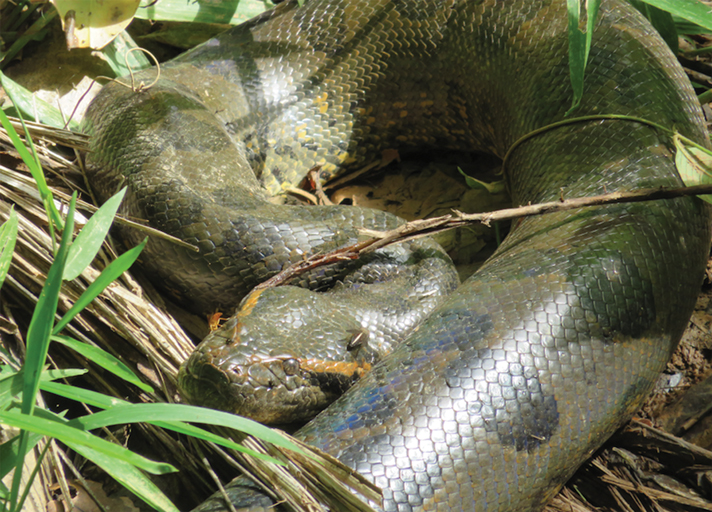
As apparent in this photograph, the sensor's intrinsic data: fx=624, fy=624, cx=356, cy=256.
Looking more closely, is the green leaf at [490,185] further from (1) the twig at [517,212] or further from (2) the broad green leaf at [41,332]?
(2) the broad green leaf at [41,332]

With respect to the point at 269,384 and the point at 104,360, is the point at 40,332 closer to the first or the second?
the point at 104,360

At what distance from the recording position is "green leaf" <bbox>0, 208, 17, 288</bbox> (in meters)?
2.09

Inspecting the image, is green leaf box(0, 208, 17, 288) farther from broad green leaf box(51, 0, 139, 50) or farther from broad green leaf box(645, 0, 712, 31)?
broad green leaf box(645, 0, 712, 31)

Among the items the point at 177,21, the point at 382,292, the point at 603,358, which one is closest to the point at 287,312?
the point at 382,292

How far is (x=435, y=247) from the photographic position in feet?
11.7

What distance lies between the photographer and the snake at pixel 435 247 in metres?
2.35

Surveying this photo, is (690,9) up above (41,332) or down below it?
above

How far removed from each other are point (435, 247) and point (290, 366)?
1254 mm

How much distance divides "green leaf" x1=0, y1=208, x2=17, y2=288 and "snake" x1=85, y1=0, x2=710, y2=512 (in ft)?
2.80

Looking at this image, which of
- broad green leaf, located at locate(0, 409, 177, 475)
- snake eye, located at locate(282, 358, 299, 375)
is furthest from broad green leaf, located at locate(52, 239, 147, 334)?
snake eye, located at locate(282, 358, 299, 375)

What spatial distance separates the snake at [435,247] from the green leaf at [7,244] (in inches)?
33.6

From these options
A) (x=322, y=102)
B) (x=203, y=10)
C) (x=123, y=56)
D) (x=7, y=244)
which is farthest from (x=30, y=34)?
(x=7, y=244)

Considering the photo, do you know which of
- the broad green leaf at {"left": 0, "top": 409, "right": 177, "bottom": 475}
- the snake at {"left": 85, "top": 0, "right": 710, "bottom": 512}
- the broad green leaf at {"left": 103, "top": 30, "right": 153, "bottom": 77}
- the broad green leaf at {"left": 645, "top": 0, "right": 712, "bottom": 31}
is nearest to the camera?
the broad green leaf at {"left": 0, "top": 409, "right": 177, "bottom": 475}

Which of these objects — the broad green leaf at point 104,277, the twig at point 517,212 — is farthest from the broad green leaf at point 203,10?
the broad green leaf at point 104,277
